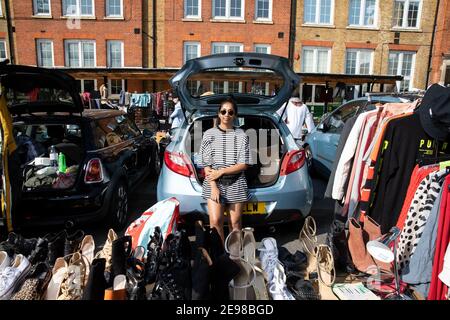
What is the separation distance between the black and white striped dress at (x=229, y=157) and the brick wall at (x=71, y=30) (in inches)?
616

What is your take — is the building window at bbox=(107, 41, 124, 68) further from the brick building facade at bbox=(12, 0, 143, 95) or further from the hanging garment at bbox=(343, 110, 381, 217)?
the hanging garment at bbox=(343, 110, 381, 217)

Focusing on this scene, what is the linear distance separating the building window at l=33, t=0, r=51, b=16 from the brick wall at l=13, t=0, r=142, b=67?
9.3 inches

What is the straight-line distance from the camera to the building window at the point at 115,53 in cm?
1759

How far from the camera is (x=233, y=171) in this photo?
10.7 feet

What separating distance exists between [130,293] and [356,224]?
6.50ft

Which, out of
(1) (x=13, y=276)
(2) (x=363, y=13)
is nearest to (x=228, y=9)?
(2) (x=363, y=13)

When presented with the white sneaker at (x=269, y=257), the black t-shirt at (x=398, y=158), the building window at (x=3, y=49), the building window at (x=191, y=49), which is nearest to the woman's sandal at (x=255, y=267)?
the white sneaker at (x=269, y=257)

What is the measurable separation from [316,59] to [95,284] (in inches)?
728

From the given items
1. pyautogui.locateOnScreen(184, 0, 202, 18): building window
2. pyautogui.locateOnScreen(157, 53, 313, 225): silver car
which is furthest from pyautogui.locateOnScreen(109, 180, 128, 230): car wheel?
pyautogui.locateOnScreen(184, 0, 202, 18): building window

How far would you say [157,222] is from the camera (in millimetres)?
3264

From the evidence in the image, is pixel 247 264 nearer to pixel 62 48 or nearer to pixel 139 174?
pixel 139 174

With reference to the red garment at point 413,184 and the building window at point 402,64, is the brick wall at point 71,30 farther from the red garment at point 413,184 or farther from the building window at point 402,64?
the red garment at point 413,184

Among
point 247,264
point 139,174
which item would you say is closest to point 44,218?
point 139,174

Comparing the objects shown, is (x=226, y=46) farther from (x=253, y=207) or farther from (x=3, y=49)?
(x=253, y=207)
